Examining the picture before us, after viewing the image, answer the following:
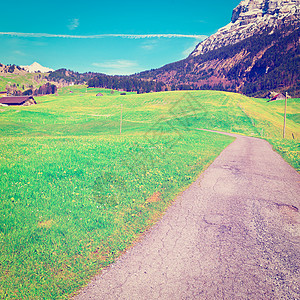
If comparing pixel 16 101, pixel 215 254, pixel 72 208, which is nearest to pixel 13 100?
pixel 16 101

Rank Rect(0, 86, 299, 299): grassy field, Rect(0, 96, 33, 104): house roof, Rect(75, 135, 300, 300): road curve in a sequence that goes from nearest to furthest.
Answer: Rect(75, 135, 300, 300): road curve → Rect(0, 86, 299, 299): grassy field → Rect(0, 96, 33, 104): house roof

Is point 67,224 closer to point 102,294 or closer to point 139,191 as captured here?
point 102,294

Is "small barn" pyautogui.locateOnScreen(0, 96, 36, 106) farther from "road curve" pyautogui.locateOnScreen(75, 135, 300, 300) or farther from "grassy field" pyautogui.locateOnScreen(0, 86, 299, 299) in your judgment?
"road curve" pyautogui.locateOnScreen(75, 135, 300, 300)

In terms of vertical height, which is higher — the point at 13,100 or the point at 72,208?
the point at 13,100

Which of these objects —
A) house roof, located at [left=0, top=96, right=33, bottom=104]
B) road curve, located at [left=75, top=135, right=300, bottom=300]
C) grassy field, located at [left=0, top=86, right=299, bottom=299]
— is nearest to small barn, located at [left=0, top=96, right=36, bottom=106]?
house roof, located at [left=0, top=96, right=33, bottom=104]

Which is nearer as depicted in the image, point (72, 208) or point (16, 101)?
point (72, 208)

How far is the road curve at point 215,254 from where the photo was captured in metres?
4.81

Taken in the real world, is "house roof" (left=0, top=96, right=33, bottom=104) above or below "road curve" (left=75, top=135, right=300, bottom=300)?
above

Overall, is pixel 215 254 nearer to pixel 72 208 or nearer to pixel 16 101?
pixel 72 208

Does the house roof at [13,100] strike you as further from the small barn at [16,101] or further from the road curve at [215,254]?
the road curve at [215,254]

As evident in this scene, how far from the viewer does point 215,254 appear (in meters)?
6.11

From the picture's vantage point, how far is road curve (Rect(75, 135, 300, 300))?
4.81 meters

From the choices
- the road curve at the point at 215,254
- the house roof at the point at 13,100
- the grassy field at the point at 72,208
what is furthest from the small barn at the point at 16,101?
the road curve at the point at 215,254

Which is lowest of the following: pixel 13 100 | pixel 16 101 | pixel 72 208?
pixel 72 208
